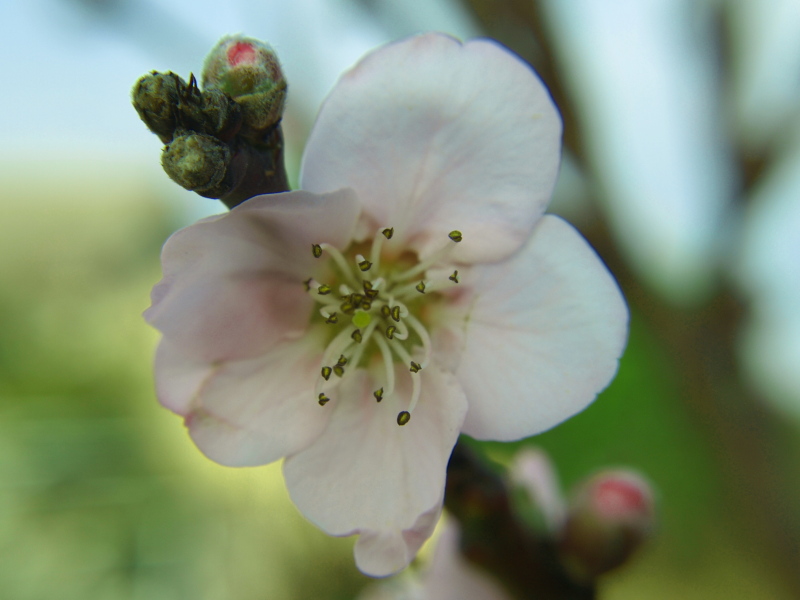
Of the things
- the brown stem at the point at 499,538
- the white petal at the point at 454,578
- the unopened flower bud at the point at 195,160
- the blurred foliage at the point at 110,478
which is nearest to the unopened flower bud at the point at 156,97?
the unopened flower bud at the point at 195,160

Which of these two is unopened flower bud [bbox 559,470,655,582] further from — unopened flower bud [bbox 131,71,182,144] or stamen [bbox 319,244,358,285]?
unopened flower bud [bbox 131,71,182,144]

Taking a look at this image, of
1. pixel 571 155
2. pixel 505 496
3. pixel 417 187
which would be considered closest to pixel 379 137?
pixel 417 187

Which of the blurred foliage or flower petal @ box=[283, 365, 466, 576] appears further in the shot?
the blurred foliage

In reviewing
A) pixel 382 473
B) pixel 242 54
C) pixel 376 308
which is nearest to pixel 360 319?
pixel 376 308

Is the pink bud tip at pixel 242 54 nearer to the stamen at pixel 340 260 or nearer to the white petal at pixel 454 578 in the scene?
the stamen at pixel 340 260

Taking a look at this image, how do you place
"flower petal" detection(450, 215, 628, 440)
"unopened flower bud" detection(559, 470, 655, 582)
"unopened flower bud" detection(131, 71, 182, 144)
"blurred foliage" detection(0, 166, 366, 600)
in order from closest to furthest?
"unopened flower bud" detection(131, 71, 182, 144) < "flower petal" detection(450, 215, 628, 440) < "unopened flower bud" detection(559, 470, 655, 582) < "blurred foliage" detection(0, 166, 366, 600)

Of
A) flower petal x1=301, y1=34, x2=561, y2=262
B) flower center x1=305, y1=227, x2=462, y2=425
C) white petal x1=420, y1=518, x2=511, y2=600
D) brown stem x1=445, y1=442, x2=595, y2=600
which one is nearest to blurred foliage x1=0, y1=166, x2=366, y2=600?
white petal x1=420, y1=518, x2=511, y2=600

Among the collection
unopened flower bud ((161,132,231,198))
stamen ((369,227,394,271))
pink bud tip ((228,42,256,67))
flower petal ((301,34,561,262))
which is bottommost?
stamen ((369,227,394,271))

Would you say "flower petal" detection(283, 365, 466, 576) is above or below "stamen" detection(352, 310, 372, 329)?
below
